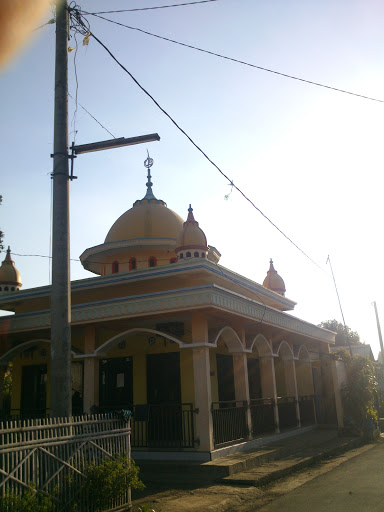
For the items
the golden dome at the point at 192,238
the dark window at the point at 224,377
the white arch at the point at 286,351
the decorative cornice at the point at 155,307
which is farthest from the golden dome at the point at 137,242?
the decorative cornice at the point at 155,307

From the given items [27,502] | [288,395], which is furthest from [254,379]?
[27,502]

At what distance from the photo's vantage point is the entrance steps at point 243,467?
9289 mm

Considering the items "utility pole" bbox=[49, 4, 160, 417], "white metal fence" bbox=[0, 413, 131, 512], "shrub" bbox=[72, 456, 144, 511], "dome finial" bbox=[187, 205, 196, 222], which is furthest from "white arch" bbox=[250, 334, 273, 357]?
"utility pole" bbox=[49, 4, 160, 417]

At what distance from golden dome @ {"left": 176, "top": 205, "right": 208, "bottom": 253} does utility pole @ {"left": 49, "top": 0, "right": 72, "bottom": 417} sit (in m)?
7.65

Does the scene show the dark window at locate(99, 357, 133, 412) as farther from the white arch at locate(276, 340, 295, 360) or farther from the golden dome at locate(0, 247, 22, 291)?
the golden dome at locate(0, 247, 22, 291)

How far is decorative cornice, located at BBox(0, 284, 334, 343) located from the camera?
35.3ft

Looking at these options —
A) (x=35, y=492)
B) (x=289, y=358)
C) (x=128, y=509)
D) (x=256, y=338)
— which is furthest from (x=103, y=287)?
(x=35, y=492)

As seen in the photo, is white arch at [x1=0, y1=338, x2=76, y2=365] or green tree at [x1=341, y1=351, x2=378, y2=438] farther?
green tree at [x1=341, y1=351, x2=378, y2=438]

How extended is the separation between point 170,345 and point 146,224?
5.95 metres

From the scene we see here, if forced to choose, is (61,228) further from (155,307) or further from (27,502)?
(155,307)

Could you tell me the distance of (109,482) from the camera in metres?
6.44

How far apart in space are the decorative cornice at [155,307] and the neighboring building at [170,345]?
0.03 metres

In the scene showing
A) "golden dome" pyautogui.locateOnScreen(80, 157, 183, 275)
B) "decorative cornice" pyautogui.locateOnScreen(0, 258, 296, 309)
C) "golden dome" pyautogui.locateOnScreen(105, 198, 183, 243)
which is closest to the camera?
"decorative cornice" pyautogui.locateOnScreen(0, 258, 296, 309)

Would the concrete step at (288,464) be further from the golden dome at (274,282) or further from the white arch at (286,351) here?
the golden dome at (274,282)
